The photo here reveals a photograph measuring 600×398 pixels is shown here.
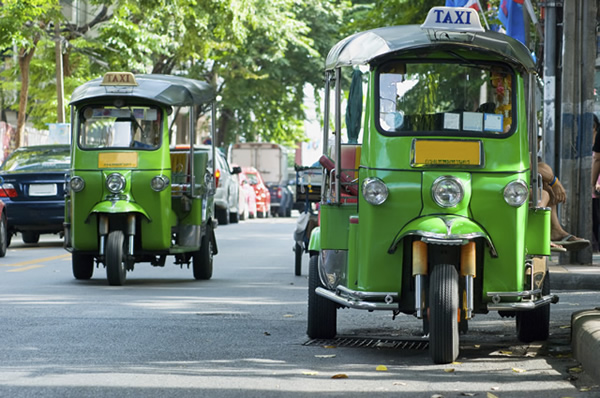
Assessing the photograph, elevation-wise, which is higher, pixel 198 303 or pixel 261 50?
pixel 261 50

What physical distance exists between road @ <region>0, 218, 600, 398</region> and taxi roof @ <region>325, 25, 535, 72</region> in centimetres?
197

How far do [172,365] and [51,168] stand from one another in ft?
46.4

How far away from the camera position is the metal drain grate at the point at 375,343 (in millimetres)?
8875

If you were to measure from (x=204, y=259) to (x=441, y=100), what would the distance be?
6.94 meters

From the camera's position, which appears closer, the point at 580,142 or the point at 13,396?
the point at 13,396

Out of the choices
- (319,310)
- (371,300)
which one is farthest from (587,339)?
(319,310)

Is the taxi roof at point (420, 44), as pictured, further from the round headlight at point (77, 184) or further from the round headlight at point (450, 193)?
the round headlight at point (77, 184)

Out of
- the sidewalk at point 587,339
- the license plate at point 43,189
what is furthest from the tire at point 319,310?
the license plate at point 43,189

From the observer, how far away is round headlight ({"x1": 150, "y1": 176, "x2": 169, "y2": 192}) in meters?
14.0

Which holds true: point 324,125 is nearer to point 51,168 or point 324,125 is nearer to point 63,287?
point 63,287

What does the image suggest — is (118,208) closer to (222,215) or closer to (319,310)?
(319,310)

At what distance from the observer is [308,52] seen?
45.1 meters

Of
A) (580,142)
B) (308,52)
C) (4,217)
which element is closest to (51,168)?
(4,217)

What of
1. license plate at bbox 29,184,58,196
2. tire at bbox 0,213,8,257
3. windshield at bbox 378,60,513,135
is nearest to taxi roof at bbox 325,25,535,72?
windshield at bbox 378,60,513,135
